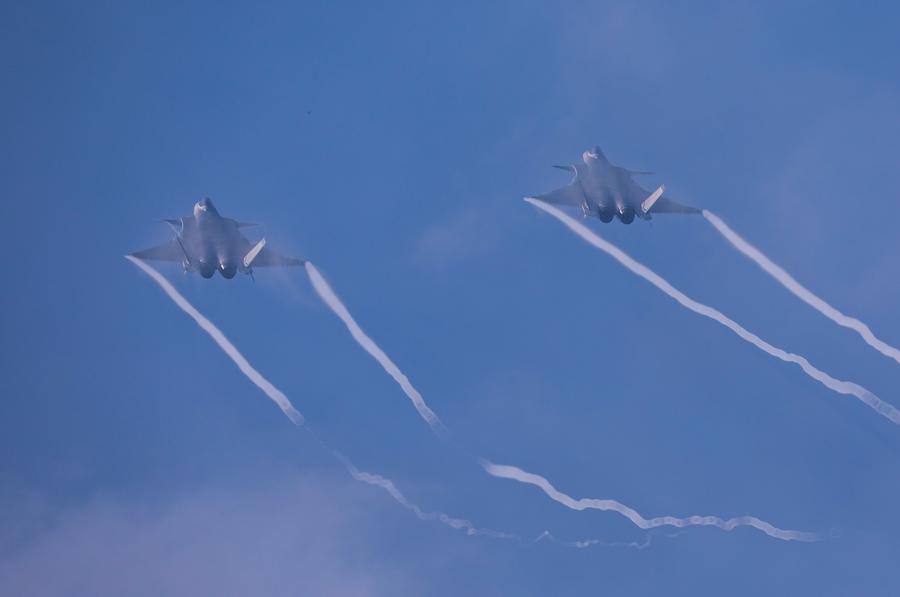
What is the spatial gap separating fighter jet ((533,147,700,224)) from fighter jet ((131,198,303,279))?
19.0 metres

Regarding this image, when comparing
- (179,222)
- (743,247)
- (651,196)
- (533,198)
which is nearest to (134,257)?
(179,222)

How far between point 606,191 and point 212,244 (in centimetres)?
2301

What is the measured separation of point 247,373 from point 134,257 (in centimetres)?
1170

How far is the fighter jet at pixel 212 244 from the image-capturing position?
7619 cm

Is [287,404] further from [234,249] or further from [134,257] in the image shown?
[134,257]

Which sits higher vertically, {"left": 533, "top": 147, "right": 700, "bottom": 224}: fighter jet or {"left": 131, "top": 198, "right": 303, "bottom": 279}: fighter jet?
{"left": 533, "top": 147, "right": 700, "bottom": 224}: fighter jet

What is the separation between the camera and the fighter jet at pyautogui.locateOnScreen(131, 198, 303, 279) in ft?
250

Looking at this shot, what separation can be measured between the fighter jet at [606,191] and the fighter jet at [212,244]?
62.2ft

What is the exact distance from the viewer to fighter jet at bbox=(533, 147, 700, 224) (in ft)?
254

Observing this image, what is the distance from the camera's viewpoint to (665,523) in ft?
234

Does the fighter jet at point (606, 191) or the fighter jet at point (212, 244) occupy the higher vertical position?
the fighter jet at point (606, 191)

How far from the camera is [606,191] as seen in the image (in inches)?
3061

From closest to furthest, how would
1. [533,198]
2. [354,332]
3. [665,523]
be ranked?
[665,523] → [354,332] → [533,198]

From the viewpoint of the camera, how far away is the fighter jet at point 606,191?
254 feet
